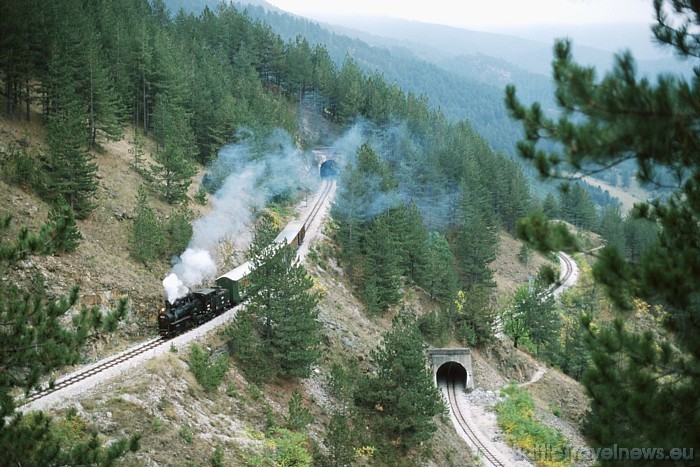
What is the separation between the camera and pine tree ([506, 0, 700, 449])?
7836 mm

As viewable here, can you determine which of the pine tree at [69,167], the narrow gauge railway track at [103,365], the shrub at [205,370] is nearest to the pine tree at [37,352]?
the narrow gauge railway track at [103,365]

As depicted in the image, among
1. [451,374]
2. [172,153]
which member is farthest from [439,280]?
[172,153]

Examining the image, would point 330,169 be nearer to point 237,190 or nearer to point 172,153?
point 237,190

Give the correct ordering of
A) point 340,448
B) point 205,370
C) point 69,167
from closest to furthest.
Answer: point 340,448 < point 205,370 < point 69,167

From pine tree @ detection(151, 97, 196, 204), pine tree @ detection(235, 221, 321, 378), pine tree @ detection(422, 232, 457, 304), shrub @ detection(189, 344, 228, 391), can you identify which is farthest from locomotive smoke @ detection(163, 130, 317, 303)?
pine tree @ detection(422, 232, 457, 304)

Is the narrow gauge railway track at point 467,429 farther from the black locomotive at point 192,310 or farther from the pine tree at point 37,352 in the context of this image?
the pine tree at point 37,352

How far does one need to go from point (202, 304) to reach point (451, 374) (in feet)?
73.9

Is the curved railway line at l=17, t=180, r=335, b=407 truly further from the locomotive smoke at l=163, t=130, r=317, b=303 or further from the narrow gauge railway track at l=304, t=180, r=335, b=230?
the narrow gauge railway track at l=304, t=180, r=335, b=230

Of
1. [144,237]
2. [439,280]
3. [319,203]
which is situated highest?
[144,237]

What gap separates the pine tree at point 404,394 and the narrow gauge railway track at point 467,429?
22.7 ft

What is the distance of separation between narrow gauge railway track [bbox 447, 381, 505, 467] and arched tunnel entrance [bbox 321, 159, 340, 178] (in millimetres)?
36732

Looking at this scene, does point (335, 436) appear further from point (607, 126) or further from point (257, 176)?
point (257, 176)

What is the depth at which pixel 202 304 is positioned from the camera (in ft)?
96.4

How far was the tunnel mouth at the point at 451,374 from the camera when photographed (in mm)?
43156
